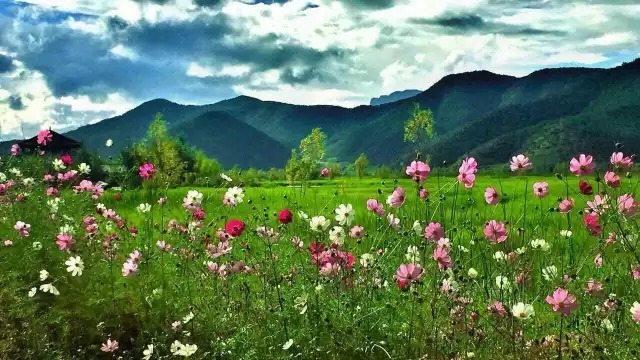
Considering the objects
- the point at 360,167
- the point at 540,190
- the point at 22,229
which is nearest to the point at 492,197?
the point at 540,190

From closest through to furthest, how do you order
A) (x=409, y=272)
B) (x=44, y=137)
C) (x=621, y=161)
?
(x=409, y=272)
(x=621, y=161)
(x=44, y=137)

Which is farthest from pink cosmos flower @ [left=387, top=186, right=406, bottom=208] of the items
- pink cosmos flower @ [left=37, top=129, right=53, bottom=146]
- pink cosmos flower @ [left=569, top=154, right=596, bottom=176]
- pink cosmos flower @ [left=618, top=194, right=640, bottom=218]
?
pink cosmos flower @ [left=37, top=129, right=53, bottom=146]

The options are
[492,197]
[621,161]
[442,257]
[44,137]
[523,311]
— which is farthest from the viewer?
Result: [44,137]

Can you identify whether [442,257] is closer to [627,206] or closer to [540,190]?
[627,206]

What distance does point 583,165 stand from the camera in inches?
170

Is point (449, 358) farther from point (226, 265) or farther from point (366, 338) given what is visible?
point (226, 265)

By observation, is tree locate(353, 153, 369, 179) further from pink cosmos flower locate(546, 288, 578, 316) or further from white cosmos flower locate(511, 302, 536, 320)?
white cosmos flower locate(511, 302, 536, 320)

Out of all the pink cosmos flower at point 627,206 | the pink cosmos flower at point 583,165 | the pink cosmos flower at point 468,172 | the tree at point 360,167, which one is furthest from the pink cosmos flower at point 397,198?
the tree at point 360,167

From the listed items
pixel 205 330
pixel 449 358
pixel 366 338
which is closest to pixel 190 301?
pixel 205 330

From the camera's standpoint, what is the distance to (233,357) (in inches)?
175

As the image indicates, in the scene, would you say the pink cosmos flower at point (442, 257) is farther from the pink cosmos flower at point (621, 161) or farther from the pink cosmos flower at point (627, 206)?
the pink cosmos flower at point (621, 161)

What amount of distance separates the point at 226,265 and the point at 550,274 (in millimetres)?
2441

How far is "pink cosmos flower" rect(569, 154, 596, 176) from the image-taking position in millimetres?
4293

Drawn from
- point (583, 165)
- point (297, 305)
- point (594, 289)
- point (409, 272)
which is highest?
point (583, 165)
